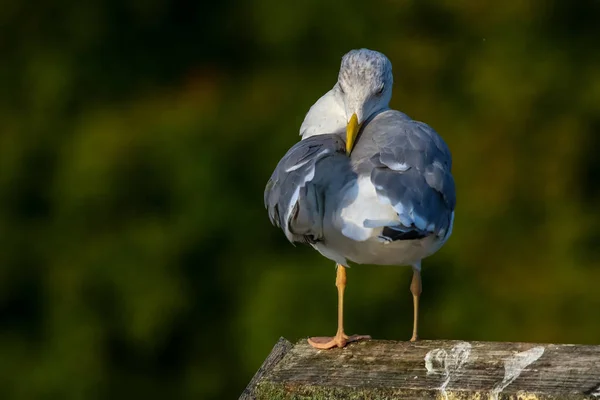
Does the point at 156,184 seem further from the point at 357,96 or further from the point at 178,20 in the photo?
the point at 357,96

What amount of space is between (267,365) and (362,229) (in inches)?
17.8

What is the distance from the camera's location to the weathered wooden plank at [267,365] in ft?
7.29

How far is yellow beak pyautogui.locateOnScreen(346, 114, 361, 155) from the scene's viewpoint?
287 cm

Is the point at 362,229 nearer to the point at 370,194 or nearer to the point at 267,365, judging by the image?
the point at 370,194

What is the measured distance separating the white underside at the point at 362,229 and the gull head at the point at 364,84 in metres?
0.40

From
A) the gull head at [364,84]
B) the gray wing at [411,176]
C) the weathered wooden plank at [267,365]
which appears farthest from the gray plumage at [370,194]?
the weathered wooden plank at [267,365]

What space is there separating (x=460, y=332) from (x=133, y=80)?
191cm

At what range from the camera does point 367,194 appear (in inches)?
104

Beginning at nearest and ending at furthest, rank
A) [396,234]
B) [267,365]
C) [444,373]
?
[444,373]
[267,365]
[396,234]

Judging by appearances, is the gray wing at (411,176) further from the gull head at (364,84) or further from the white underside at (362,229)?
the gull head at (364,84)

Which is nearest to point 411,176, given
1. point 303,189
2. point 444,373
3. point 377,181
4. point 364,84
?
point 377,181

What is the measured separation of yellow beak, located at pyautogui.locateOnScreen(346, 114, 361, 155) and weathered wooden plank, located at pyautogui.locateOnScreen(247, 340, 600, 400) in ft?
2.34

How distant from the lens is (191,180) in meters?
5.05

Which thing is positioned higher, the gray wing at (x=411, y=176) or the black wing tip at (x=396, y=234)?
the gray wing at (x=411, y=176)
